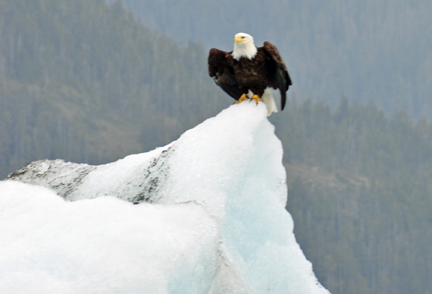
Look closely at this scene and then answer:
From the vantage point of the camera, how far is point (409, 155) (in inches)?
7854

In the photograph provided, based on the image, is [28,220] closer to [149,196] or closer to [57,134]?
[149,196]

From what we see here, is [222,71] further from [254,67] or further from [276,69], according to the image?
[276,69]

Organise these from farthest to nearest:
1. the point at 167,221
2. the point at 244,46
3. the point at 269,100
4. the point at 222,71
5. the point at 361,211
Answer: the point at 361,211
the point at 222,71
the point at 269,100
the point at 244,46
the point at 167,221

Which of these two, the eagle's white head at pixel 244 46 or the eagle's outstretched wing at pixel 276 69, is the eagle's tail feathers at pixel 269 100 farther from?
the eagle's white head at pixel 244 46

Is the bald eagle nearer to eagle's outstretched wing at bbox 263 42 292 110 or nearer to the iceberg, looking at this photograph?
eagle's outstretched wing at bbox 263 42 292 110

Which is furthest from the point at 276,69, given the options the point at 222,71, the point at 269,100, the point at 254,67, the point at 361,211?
the point at 361,211

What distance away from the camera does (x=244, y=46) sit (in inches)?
303

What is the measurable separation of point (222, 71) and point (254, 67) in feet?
2.00

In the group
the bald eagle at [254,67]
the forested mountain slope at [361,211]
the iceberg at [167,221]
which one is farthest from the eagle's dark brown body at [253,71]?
the forested mountain slope at [361,211]

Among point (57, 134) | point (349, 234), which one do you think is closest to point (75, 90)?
point (57, 134)

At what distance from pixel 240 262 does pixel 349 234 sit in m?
172

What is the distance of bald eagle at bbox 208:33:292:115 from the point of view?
7707 millimetres

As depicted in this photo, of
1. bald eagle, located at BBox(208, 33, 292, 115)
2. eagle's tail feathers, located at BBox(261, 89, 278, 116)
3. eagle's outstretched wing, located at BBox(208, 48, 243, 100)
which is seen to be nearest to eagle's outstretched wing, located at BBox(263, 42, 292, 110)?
bald eagle, located at BBox(208, 33, 292, 115)

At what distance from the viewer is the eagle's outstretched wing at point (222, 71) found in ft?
26.3
